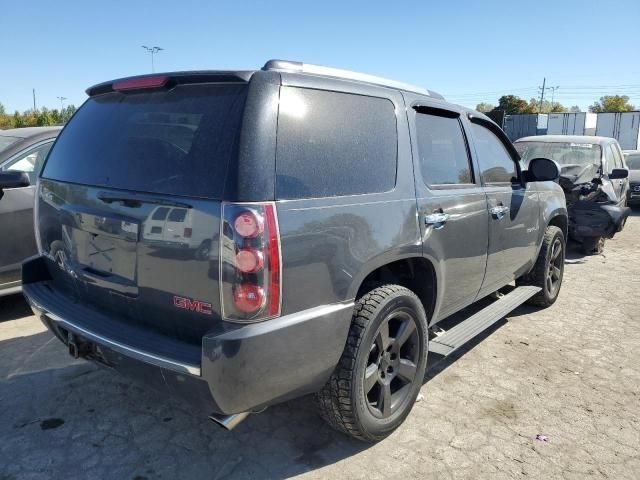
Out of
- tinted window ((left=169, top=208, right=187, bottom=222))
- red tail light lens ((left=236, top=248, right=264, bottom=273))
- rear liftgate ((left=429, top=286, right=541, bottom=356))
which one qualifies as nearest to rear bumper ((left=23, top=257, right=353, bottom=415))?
red tail light lens ((left=236, top=248, right=264, bottom=273))

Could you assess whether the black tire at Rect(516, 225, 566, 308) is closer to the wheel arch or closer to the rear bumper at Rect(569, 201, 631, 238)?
the wheel arch

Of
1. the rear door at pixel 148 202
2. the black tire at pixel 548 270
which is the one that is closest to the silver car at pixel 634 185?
the black tire at pixel 548 270

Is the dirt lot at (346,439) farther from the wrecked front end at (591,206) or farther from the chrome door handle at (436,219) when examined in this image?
the wrecked front end at (591,206)

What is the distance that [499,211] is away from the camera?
3.86 m

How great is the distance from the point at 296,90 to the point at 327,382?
4.73ft

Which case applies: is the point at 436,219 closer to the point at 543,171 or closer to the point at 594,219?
the point at 543,171

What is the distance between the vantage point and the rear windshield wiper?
2209 millimetres

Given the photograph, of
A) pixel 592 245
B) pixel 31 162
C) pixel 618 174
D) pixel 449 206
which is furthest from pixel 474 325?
pixel 618 174

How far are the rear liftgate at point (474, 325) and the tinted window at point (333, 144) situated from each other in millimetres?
1163

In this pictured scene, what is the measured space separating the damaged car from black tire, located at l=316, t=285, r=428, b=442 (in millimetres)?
5620

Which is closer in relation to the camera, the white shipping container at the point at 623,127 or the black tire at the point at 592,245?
the black tire at the point at 592,245

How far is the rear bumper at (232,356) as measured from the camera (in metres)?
2.08

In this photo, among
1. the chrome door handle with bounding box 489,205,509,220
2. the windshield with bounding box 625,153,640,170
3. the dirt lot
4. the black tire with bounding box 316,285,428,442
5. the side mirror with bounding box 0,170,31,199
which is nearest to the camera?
the black tire with bounding box 316,285,428,442

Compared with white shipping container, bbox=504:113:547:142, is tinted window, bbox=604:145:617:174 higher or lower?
lower
